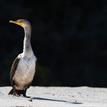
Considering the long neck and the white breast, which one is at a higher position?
the long neck

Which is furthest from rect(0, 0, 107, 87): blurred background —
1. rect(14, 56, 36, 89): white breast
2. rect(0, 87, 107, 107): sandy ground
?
rect(14, 56, 36, 89): white breast

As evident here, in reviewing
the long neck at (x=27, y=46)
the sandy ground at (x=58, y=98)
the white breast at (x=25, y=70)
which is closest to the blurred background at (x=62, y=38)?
the sandy ground at (x=58, y=98)

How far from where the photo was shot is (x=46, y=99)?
1382 cm

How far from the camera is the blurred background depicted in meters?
22.2

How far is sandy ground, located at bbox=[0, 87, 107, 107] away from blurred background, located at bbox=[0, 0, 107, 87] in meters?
5.72

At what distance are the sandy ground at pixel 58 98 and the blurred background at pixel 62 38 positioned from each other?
5.72 meters

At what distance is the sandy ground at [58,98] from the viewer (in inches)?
508

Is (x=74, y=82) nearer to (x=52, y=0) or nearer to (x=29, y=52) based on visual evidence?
(x=52, y=0)

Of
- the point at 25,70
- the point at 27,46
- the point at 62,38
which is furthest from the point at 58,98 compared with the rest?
the point at 62,38

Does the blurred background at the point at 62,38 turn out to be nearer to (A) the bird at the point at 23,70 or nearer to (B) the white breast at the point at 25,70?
(A) the bird at the point at 23,70

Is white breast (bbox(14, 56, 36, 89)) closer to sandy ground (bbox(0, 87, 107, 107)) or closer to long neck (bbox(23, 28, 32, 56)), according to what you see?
long neck (bbox(23, 28, 32, 56))

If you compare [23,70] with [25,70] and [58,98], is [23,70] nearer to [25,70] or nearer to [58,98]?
[25,70]

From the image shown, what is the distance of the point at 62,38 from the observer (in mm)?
24281

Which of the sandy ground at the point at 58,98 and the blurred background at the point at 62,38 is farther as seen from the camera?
the blurred background at the point at 62,38
